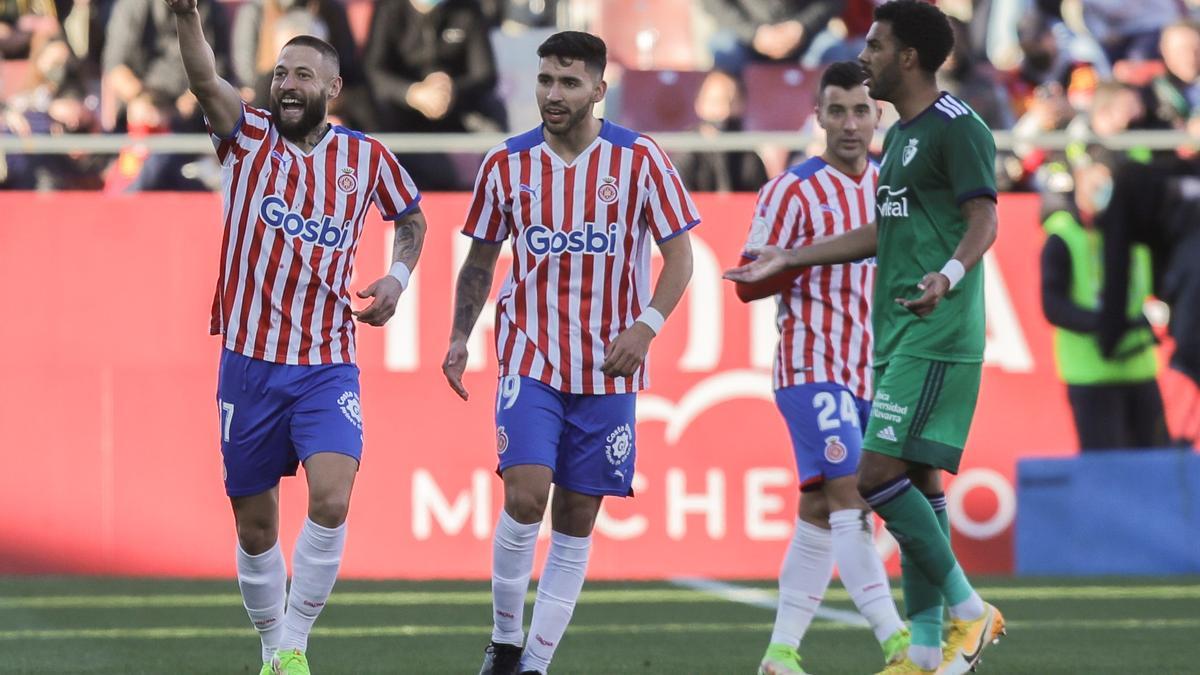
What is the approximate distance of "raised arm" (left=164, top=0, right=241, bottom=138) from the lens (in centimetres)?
600

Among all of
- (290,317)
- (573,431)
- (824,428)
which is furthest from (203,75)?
(824,428)

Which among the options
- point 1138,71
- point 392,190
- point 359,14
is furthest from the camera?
point 359,14

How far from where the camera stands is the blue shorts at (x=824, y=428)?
743 centimetres

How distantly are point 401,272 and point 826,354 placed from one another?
185 centimetres

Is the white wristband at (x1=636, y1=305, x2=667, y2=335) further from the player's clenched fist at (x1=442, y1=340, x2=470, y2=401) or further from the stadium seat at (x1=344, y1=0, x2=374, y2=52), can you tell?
the stadium seat at (x1=344, y1=0, x2=374, y2=52)

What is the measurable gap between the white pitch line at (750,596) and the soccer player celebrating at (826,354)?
180cm

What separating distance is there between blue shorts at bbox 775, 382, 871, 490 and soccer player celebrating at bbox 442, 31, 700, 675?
42.3 inches

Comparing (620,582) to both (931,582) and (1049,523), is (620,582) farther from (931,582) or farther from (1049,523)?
(931,582)

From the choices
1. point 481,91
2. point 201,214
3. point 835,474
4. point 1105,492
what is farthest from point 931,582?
point 481,91

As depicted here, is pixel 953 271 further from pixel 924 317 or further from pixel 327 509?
pixel 327 509

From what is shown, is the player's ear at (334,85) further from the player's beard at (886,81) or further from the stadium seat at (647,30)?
the stadium seat at (647,30)

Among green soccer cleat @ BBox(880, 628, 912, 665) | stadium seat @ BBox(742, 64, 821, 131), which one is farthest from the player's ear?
stadium seat @ BBox(742, 64, 821, 131)

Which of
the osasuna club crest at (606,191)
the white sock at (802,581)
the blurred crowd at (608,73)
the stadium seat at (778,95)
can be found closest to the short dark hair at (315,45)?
the osasuna club crest at (606,191)

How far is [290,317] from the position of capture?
6480mm
